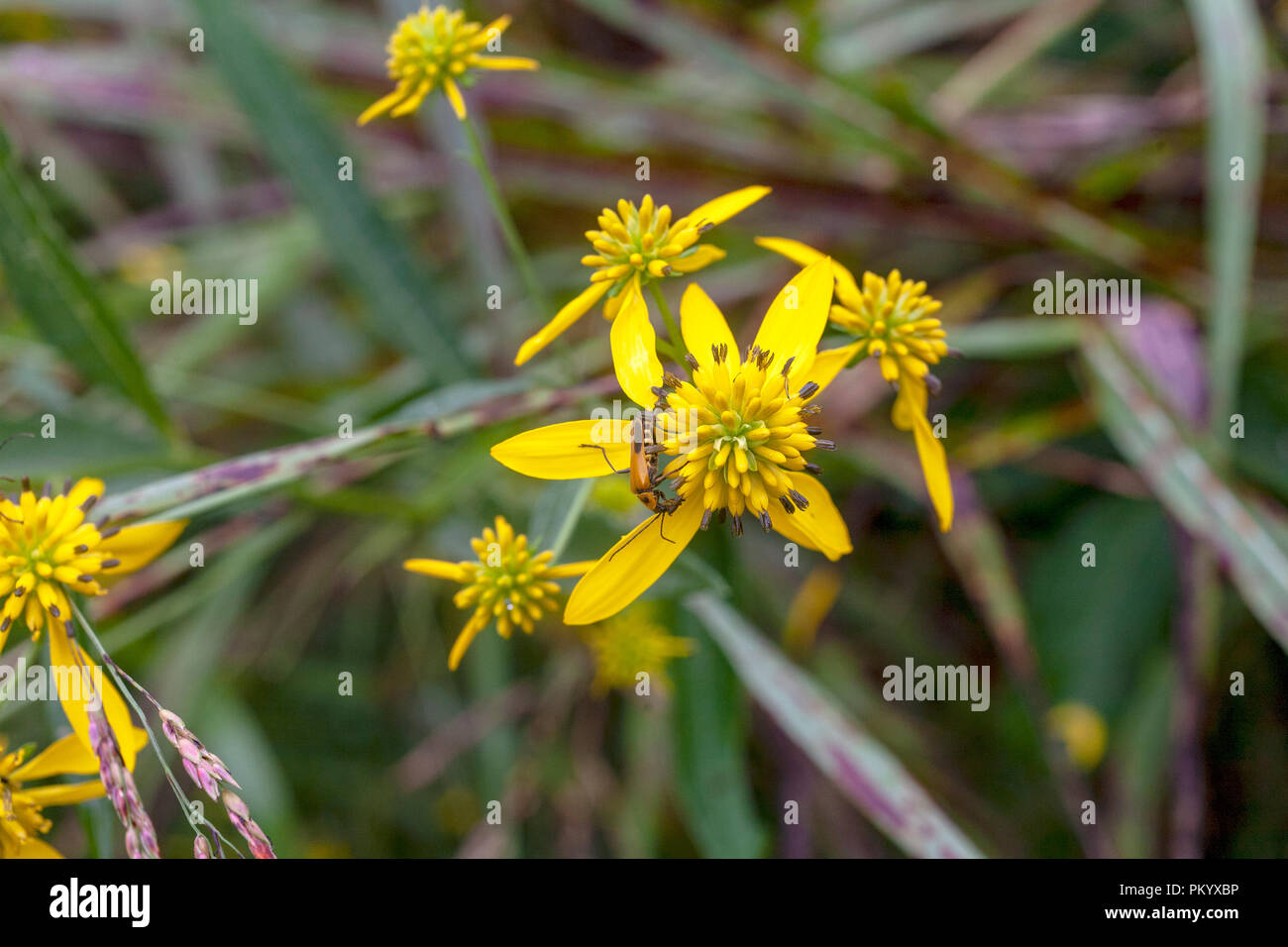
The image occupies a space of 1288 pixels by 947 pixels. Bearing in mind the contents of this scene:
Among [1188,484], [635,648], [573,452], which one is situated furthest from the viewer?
[635,648]

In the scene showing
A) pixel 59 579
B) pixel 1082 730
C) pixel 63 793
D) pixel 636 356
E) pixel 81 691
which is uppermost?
pixel 636 356

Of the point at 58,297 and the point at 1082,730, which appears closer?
the point at 58,297

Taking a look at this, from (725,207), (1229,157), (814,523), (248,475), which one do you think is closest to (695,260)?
(725,207)

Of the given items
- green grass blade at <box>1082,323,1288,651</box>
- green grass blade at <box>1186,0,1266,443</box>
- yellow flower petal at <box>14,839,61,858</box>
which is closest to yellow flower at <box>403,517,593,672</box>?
yellow flower petal at <box>14,839,61,858</box>

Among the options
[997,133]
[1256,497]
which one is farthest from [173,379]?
[1256,497]

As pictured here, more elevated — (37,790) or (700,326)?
(700,326)

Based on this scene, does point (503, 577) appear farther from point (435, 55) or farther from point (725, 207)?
point (435, 55)

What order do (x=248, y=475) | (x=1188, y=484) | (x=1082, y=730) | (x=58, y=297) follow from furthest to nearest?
1. (x=1082, y=730)
2. (x=1188, y=484)
3. (x=58, y=297)
4. (x=248, y=475)
